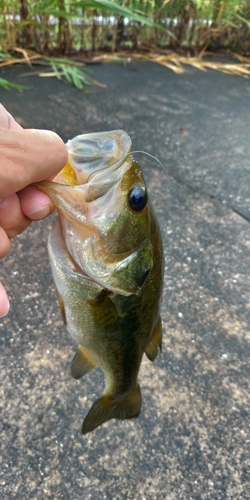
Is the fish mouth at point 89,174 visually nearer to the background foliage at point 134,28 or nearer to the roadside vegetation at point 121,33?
the roadside vegetation at point 121,33

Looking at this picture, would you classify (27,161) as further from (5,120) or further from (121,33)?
(121,33)

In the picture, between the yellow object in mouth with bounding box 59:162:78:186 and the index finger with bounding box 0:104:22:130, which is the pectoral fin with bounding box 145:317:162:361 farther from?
the index finger with bounding box 0:104:22:130

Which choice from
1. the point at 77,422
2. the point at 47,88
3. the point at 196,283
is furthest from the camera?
the point at 47,88

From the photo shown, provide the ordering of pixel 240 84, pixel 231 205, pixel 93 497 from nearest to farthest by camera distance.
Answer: pixel 93 497 → pixel 231 205 → pixel 240 84

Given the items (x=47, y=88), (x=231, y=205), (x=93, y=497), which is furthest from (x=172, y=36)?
(x=93, y=497)

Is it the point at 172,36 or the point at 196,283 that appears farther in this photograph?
the point at 172,36

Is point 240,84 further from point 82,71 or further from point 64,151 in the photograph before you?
point 64,151

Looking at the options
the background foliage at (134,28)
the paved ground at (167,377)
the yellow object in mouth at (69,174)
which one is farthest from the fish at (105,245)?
the background foliage at (134,28)
